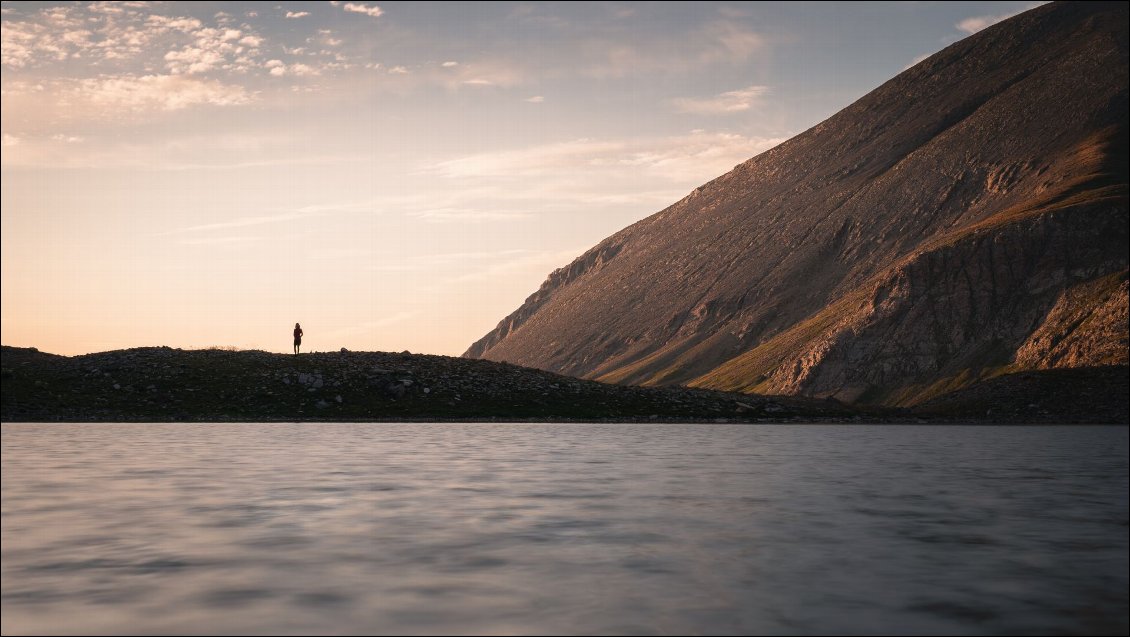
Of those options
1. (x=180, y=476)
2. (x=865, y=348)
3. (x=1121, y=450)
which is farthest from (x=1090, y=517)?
(x=865, y=348)

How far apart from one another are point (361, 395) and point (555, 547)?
206ft

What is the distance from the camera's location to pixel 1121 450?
4275 cm

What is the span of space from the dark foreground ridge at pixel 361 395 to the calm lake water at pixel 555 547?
3927 cm

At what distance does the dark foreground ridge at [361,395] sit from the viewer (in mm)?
69250

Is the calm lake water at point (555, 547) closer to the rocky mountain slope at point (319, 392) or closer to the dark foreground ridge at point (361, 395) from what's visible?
the dark foreground ridge at point (361, 395)

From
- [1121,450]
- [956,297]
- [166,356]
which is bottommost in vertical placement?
[1121,450]

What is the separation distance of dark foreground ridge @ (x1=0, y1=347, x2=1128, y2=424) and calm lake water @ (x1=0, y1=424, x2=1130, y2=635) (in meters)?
39.3

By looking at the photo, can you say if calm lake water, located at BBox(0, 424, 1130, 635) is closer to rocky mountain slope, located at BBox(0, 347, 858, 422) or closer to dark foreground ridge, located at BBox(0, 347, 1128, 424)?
dark foreground ridge, located at BBox(0, 347, 1128, 424)

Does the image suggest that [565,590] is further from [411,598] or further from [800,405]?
[800,405]

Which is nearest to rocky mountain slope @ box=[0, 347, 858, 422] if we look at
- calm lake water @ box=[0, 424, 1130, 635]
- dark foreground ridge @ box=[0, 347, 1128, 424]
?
dark foreground ridge @ box=[0, 347, 1128, 424]

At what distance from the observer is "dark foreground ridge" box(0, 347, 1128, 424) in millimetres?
69250

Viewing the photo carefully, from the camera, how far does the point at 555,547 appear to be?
15023mm

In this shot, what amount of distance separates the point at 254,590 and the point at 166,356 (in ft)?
243

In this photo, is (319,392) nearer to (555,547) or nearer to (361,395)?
(361,395)
